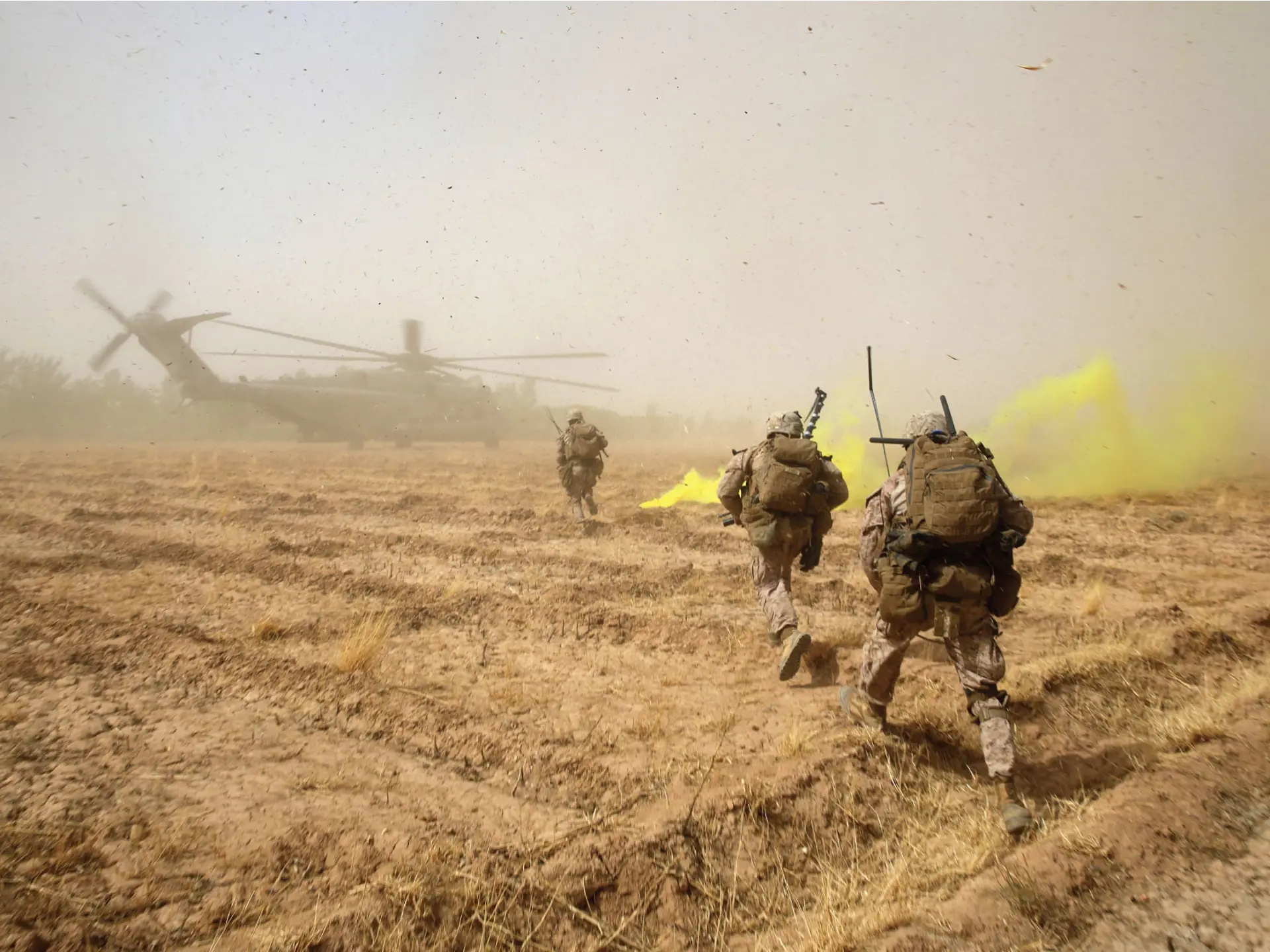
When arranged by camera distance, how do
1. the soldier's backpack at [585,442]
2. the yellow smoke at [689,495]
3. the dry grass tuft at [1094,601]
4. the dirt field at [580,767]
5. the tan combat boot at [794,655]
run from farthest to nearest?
the yellow smoke at [689,495] → the soldier's backpack at [585,442] → the dry grass tuft at [1094,601] → the tan combat boot at [794,655] → the dirt field at [580,767]

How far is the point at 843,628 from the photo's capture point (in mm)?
5281

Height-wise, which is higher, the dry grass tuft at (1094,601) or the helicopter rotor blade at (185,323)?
the helicopter rotor blade at (185,323)

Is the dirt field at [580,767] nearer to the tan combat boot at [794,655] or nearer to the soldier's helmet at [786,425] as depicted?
the tan combat boot at [794,655]

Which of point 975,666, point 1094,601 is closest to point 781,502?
point 975,666

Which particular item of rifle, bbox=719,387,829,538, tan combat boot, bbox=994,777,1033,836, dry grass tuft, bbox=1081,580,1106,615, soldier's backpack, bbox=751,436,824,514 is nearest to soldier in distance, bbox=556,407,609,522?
rifle, bbox=719,387,829,538

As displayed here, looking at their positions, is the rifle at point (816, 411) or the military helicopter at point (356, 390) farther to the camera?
the military helicopter at point (356, 390)

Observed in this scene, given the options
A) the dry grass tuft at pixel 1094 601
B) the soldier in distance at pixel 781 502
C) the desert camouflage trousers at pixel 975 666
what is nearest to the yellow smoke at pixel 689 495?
the dry grass tuft at pixel 1094 601

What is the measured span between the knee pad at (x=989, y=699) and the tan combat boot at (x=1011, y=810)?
0.26m

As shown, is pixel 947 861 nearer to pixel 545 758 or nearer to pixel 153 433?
pixel 545 758

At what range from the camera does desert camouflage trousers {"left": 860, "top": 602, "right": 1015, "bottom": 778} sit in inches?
117

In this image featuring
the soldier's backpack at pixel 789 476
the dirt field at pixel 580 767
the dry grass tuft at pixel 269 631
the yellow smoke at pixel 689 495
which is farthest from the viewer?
the yellow smoke at pixel 689 495

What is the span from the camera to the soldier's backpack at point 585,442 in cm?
984

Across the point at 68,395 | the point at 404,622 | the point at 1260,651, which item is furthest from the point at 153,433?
the point at 1260,651

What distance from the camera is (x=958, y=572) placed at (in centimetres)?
311
